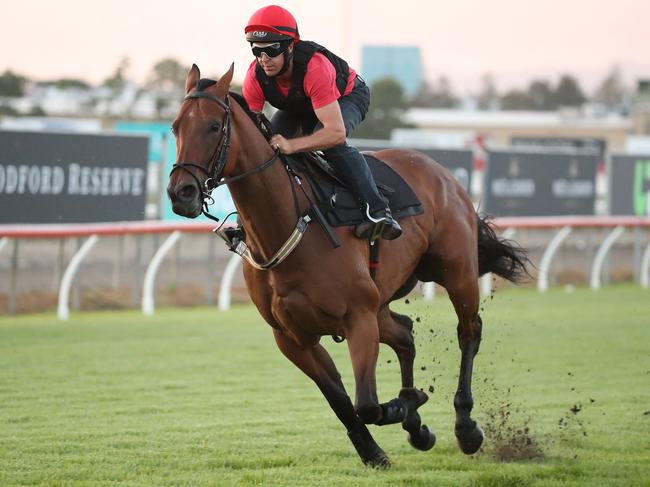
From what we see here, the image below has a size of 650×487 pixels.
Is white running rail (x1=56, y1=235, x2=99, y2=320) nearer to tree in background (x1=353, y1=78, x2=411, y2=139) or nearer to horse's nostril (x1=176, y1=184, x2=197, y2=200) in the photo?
horse's nostril (x1=176, y1=184, x2=197, y2=200)

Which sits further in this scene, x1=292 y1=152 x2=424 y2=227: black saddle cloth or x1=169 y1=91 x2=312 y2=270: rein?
x1=292 y1=152 x2=424 y2=227: black saddle cloth

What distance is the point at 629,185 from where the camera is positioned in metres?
18.6

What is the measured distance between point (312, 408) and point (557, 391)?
1972 millimetres

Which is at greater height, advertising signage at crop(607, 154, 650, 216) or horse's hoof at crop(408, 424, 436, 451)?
advertising signage at crop(607, 154, 650, 216)

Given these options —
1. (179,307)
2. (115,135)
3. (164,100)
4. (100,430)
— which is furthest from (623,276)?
(164,100)

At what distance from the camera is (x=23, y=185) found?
1184cm

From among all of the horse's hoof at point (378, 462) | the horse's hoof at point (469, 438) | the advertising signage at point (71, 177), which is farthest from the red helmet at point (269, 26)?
the advertising signage at point (71, 177)

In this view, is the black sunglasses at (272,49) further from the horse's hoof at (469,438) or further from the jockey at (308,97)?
the horse's hoof at (469,438)

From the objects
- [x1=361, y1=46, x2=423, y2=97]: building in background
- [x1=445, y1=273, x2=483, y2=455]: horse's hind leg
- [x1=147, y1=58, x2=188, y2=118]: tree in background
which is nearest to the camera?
[x1=445, y1=273, x2=483, y2=455]: horse's hind leg

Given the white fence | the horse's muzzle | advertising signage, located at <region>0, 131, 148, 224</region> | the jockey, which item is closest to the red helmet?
the jockey

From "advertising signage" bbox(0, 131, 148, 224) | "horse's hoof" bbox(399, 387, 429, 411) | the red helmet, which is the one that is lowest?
"horse's hoof" bbox(399, 387, 429, 411)

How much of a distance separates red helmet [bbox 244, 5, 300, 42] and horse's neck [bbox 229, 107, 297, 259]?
360 millimetres

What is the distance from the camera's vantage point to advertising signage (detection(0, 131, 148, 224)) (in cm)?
1179

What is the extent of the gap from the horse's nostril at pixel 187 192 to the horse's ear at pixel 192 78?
23.2 inches
